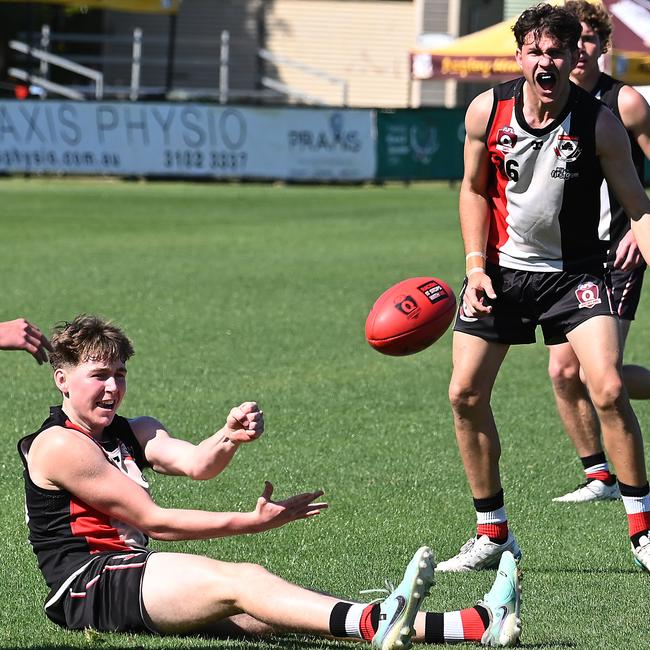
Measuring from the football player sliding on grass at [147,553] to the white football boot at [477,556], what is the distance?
1063 millimetres

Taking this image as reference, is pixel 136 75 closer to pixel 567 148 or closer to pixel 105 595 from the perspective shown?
pixel 567 148

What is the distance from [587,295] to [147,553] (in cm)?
217

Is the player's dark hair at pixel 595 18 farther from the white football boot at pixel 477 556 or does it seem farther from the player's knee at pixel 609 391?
the white football boot at pixel 477 556

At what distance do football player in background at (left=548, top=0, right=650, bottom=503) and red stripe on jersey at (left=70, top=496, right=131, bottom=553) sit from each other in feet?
8.37

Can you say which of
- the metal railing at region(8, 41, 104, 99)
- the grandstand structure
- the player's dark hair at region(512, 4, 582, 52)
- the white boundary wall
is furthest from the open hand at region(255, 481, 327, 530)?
the grandstand structure

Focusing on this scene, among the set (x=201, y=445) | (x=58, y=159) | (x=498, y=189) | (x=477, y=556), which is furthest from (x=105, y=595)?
(x=58, y=159)

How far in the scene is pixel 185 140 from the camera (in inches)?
1124

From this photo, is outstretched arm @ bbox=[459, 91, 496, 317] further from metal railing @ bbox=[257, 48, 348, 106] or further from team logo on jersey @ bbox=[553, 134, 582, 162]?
metal railing @ bbox=[257, 48, 348, 106]

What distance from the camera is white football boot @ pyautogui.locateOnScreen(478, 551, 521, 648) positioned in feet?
15.5

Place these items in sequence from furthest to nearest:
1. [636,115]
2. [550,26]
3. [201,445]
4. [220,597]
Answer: [636,115], [550,26], [201,445], [220,597]

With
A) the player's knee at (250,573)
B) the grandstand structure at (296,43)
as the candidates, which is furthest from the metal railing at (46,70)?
the player's knee at (250,573)

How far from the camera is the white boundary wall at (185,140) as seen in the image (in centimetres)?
2798

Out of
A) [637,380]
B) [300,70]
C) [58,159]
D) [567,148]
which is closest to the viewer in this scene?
[567,148]

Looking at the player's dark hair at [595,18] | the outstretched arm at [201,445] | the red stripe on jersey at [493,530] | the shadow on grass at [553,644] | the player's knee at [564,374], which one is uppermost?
the player's dark hair at [595,18]
